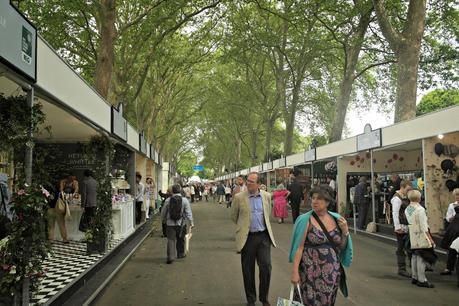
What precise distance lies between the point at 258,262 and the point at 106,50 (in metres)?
9.66

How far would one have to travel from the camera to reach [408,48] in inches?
587

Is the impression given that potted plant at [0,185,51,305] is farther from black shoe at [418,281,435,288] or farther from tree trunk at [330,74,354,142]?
tree trunk at [330,74,354,142]

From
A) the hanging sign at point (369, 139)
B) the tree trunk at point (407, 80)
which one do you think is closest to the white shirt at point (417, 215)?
the hanging sign at point (369, 139)

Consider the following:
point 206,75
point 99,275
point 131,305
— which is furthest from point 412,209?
point 206,75

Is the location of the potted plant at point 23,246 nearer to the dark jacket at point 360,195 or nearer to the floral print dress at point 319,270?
the floral print dress at point 319,270

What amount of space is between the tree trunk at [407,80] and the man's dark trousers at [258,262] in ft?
37.2

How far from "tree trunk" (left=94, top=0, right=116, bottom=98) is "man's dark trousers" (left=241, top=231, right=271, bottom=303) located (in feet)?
28.7

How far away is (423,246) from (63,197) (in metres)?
8.46

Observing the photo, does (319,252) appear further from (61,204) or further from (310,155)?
(310,155)

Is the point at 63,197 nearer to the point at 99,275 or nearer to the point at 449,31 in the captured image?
the point at 99,275

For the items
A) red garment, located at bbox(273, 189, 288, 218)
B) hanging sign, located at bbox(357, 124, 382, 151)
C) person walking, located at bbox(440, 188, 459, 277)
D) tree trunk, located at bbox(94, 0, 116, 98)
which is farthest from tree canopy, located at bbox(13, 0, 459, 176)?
person walking, located at bbox(440, 188, 459, 277)

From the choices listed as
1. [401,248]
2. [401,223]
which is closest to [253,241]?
[401,223]

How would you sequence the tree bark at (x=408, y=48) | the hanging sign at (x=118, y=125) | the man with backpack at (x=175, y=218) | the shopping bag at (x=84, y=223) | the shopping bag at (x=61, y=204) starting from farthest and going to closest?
1. the tree bark at (x=408, y=48)
2. the shopping bag at (x=61, y=204)
3. the shopping bag at (x=84, y=223)
4. the hanging sign at (x=118, y=125)
5. the man with backpack at (x=175, y=218)

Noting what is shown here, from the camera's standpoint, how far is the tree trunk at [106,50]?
12.9 metres
